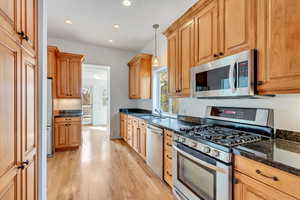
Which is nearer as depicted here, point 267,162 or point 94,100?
point 267,162

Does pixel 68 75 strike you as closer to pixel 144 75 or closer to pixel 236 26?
pixel 144 75

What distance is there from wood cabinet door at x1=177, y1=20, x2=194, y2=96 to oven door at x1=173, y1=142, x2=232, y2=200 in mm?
933

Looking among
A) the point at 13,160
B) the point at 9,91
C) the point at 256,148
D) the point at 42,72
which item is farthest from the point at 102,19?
the point at 256,148

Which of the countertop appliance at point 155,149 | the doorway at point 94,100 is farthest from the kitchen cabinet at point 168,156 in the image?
the doorway at point 94,100

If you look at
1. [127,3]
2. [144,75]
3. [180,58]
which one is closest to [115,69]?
[144,75]

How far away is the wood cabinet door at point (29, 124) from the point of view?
1232mm

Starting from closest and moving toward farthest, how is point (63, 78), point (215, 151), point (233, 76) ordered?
point (215, 151) → point (233, 76) → point (63, 78)

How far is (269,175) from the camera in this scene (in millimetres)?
1097

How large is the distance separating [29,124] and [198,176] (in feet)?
5.56

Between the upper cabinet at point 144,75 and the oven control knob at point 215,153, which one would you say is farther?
the upper cabinet at point 144,75

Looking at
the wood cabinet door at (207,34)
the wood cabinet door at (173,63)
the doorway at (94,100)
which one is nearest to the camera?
the wood cabinet door at (207,34)

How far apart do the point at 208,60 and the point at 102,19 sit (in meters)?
2.70

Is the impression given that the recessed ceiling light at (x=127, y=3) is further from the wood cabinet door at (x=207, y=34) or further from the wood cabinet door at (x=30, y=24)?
the wood cabinet door at (x=30, y=24)

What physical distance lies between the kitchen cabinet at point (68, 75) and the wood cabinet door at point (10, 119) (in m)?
3.78
